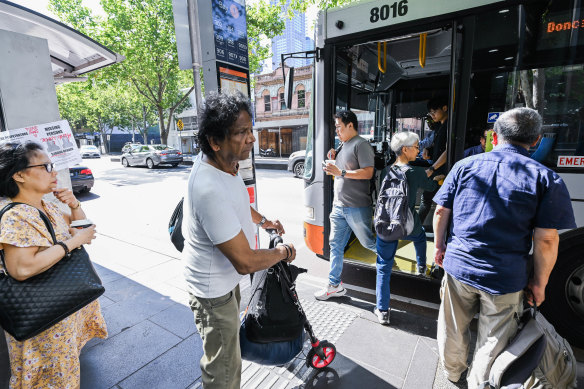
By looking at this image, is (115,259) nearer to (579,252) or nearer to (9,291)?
(9,291)

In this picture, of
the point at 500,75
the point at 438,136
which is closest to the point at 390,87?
the point at 438,136

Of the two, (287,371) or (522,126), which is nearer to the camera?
(522,126)

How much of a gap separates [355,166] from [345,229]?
2.38 feet

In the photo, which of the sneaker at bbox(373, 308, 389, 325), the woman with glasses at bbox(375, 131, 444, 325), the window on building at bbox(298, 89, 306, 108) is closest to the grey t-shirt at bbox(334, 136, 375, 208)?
the woman with glasses at bbox(375, 131, 444, 325)

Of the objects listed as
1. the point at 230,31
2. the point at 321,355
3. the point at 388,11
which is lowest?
the point at 321,355

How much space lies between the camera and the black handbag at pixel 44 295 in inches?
66.3

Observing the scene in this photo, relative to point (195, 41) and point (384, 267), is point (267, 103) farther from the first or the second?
point (384, 267)

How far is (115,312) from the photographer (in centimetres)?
349

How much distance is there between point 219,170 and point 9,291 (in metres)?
1.33

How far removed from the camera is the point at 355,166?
3.28 meters

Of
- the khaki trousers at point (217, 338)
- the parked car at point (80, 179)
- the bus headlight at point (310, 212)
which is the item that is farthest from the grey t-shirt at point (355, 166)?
the parked car at point (80, 179)

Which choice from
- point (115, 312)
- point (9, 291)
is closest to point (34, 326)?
point (9, 291)

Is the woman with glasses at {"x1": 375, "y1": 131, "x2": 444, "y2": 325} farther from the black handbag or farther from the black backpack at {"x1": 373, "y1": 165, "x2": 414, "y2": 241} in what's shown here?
the black handbag

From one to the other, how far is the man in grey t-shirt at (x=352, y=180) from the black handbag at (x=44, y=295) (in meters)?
2.35
